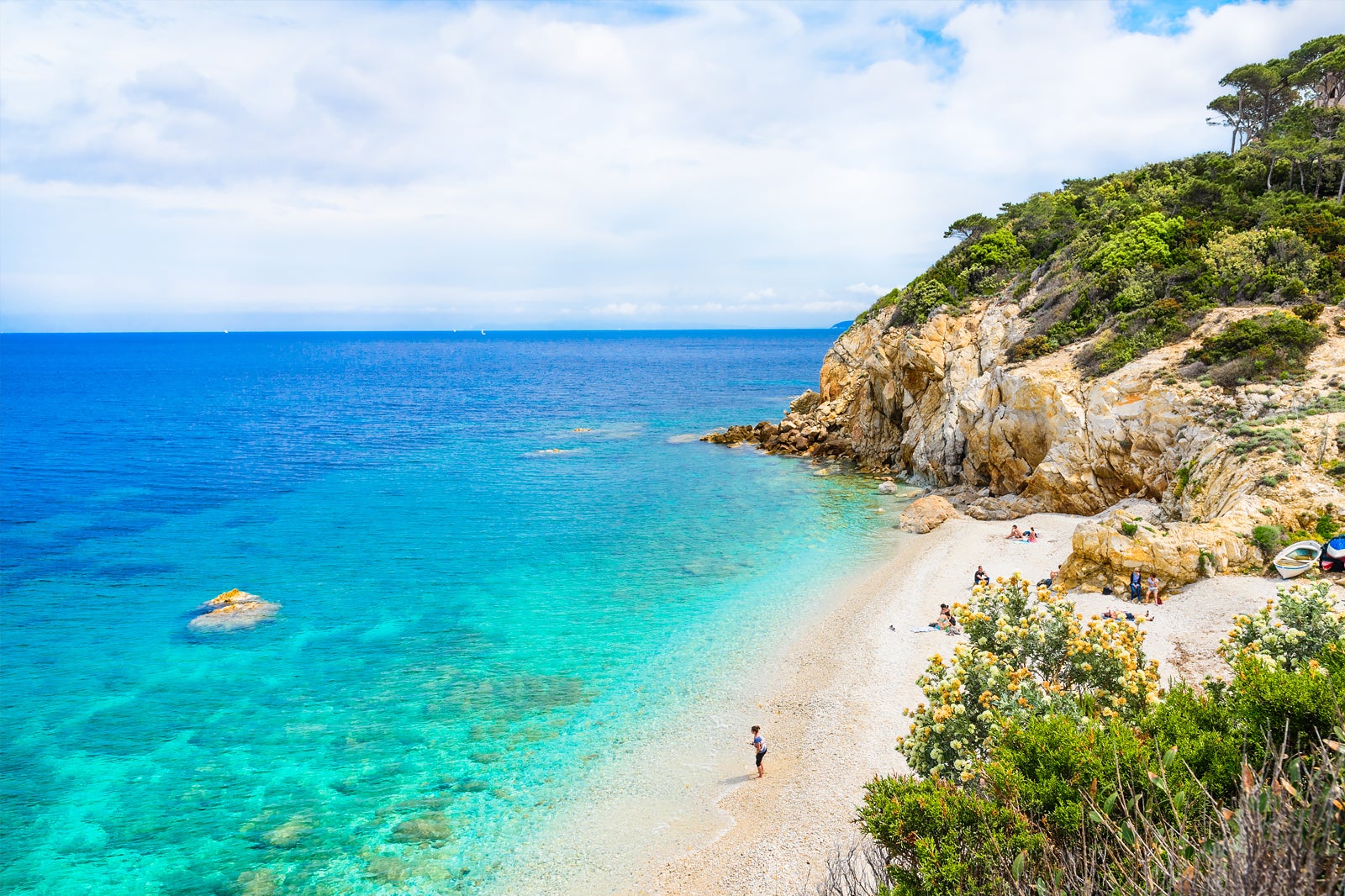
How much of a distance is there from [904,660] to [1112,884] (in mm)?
17556

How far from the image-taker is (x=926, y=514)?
39.1m

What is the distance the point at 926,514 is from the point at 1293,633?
27493 mm

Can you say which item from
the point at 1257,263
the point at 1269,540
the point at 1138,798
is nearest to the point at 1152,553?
the point at 1269,540

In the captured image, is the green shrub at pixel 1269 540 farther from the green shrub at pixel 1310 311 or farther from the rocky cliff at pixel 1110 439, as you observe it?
the green shrub at pixel 1310 311

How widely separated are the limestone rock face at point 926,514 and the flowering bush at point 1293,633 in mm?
24450

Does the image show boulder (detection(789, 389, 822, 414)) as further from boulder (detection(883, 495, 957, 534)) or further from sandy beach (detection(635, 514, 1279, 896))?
sandy beach (detection(635, 514, 1279, 896))

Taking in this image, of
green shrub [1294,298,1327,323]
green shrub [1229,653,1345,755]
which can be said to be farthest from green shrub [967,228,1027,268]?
green shrub [1229,653,1345,755]

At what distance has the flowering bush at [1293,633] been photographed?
39.7 feet

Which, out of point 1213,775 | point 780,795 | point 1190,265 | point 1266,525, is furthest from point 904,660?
point 1190,265

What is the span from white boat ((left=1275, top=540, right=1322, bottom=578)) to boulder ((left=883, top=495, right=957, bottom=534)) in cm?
1700

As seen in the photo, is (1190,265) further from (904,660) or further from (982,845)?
(982,845)

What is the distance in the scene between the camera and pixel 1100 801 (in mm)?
8828

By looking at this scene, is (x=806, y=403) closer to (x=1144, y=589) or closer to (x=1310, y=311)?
(x=1310, y=311)

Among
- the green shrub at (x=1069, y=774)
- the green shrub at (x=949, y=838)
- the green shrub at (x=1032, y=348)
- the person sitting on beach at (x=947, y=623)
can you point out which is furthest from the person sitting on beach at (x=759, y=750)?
the green shrub at (x=1032, y=348)
